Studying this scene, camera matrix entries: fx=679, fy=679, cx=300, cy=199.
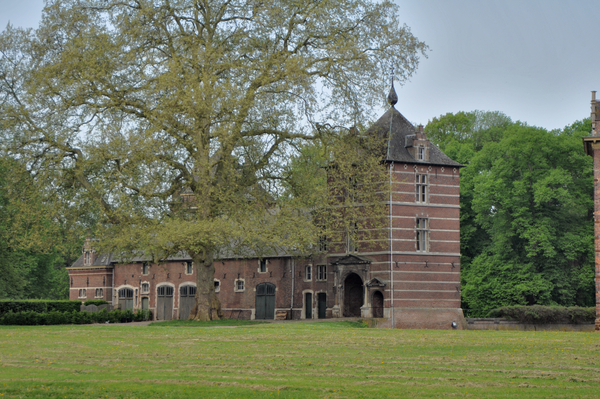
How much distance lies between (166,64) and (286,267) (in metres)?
17.0

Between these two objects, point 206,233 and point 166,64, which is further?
point 166,64

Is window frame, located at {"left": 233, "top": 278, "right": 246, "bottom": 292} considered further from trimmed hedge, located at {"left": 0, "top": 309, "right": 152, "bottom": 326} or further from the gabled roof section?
trimmed hedge, located at {"left": 0, "top": 309, "right": 152, "bottom": 326}

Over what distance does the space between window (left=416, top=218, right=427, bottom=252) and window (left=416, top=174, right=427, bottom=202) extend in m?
1.15

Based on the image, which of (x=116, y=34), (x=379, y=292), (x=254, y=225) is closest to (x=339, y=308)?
(x=379, y=292)

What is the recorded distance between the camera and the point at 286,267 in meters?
40.0

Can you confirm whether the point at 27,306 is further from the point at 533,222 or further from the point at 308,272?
the point at 533,222

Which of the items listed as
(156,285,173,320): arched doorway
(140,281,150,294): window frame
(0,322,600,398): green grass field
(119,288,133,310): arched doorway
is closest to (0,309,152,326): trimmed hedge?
(156,285,173,320): arched doorway

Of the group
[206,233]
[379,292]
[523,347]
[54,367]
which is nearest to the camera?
[54,367]

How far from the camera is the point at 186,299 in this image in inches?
1737

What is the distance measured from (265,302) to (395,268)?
9270 mm

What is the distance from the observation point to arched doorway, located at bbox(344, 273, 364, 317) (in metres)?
36.8

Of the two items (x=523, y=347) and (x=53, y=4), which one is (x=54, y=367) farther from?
(x=53, y=4)

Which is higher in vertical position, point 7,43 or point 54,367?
point 7,43

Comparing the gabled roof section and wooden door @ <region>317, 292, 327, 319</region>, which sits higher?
the gabled roof section
